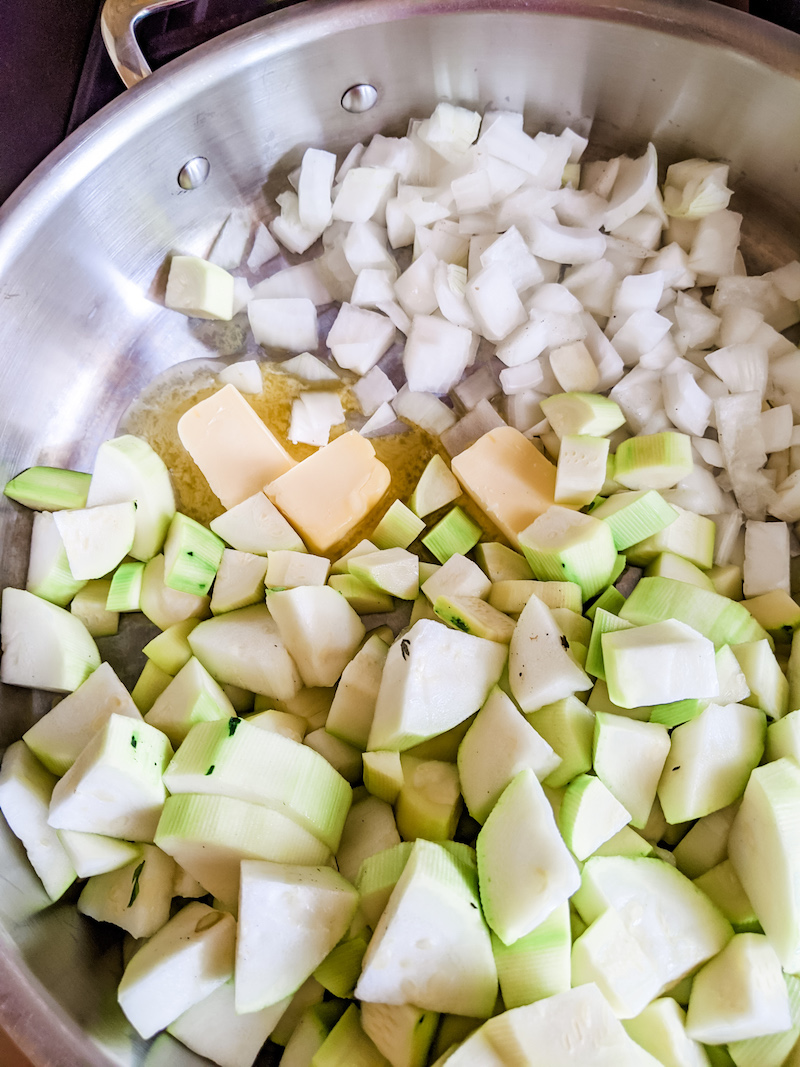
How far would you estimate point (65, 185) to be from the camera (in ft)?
3.94

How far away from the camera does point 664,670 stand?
982mm

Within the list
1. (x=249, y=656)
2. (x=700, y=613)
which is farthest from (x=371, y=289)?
(x=700, y=613)

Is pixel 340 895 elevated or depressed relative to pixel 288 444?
depressed

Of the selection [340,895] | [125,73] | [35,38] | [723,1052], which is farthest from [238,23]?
[723,1052]

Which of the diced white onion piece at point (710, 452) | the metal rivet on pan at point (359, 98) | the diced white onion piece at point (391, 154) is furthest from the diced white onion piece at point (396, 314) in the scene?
→ the diced white onion piece at point (710, 452)

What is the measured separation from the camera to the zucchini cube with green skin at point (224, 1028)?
3.10ft

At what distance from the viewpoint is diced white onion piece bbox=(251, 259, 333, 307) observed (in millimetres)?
1466

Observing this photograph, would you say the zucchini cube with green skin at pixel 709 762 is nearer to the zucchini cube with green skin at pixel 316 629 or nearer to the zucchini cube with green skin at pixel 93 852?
the zucchini cube with green skin at pixel 316 629

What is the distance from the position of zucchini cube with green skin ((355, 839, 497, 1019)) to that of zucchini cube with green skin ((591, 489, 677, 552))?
59 cm

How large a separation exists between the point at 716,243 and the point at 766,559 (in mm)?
603

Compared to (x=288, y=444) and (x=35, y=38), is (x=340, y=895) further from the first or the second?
(x=35, y=38)

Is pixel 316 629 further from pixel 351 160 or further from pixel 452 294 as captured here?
pixel 351 160

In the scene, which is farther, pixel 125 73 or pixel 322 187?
pixel 322 187

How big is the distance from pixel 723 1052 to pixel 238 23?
1808mm
